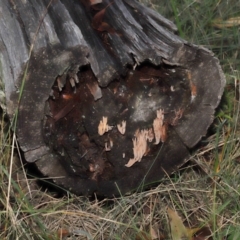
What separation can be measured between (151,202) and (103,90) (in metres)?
0.53

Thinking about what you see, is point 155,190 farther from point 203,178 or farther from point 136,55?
point 136,55

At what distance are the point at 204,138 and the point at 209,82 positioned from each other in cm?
43

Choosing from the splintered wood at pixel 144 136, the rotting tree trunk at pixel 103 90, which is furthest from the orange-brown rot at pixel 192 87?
the splintered wood at pixel 144 136

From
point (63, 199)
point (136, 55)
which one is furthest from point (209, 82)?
point (63, 199)

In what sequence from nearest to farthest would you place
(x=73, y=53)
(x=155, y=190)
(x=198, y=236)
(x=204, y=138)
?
1. (x=73, y=53)
2. (x=198, y=236)
3. (x=155, y=190)
4. (x=204, y=138)

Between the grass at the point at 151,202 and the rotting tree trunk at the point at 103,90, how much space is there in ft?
0.33

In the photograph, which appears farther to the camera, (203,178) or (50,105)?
(203,178)

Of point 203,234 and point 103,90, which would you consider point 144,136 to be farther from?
point 203,234

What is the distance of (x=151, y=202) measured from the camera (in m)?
2.59

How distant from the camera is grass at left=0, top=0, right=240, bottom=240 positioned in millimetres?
2377

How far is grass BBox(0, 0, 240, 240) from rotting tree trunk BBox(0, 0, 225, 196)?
4.0 inches

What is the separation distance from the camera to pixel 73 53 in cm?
222

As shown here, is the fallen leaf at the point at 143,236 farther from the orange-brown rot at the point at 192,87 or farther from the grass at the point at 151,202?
the orange-brown rot at the point at 192,87

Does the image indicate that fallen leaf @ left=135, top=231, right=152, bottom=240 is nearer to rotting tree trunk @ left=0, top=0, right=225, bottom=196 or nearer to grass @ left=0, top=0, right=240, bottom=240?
grass @ left=0, top=0, right=240, bottom=240
